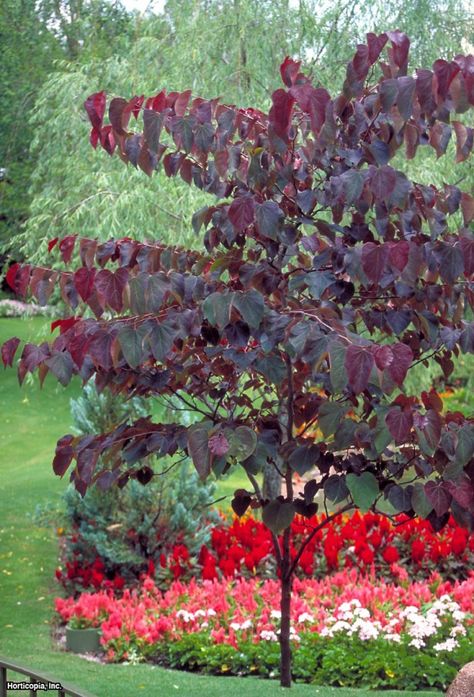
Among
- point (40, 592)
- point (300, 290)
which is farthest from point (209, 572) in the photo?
point (300, 290)

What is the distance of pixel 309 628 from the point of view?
750 cm

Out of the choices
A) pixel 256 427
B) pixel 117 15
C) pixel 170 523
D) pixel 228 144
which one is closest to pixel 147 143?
pixel 228 144

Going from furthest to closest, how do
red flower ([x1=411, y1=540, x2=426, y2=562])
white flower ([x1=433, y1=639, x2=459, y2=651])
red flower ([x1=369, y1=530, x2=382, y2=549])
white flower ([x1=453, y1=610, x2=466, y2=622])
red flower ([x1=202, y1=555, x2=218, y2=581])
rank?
red flower ([x1=369, y1=530, x2=382, y2=549]), red flower ([x1=411, y1=540, x2=426, y2=562]), red flower ([x1=202, y1=555, x2=218, y2=581]), white flower ([x1=453, y1=610, x2=466, y2=622]), white flower ([x1=433, y1=639, x2=459, y2=651])

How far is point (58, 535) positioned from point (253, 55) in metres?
5.36

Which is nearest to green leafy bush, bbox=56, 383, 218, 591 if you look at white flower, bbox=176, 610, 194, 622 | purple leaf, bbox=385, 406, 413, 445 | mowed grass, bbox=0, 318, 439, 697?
mowed grass, bbox=0, 318, 439, 697

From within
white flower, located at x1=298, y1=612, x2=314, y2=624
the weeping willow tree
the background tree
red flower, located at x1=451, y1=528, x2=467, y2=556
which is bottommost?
white flower, located at x1=298, y1=612, x2=314, y2=624

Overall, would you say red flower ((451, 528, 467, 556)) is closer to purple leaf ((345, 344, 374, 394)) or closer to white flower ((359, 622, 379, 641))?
white flower ((359, 622, 379, 641))

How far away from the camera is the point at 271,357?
3.84 m

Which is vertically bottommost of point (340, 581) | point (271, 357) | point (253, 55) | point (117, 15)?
point (340, 581)

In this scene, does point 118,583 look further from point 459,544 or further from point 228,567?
point 459,544

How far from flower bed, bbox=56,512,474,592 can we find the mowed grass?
52 cm

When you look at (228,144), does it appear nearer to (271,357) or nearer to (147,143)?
(147,143)

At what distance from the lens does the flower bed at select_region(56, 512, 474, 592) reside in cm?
911

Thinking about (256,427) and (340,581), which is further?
(340,581)
